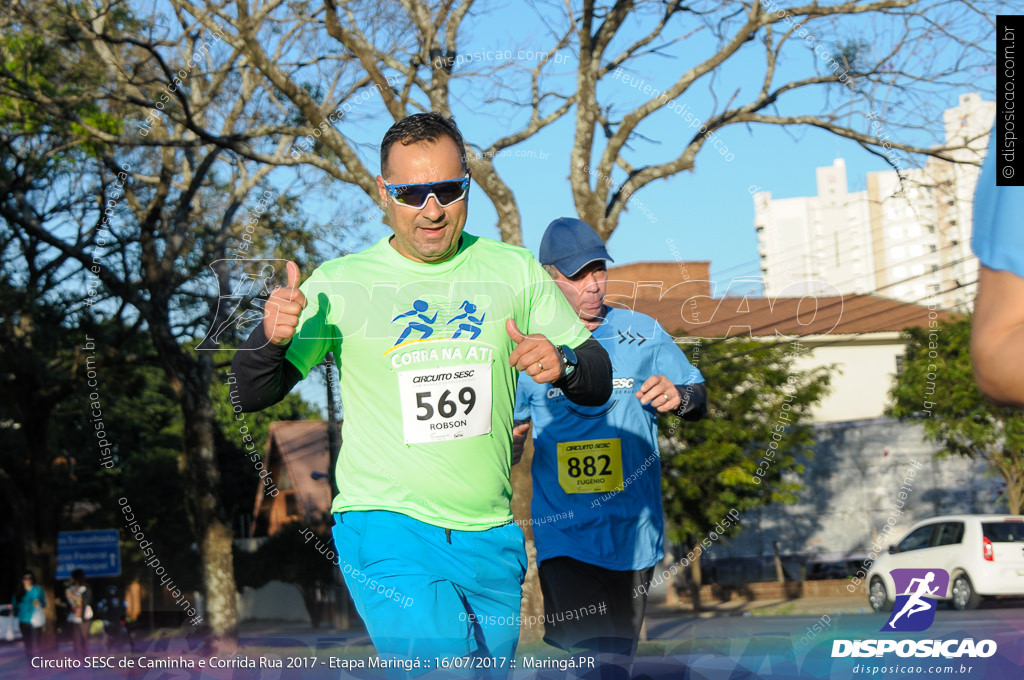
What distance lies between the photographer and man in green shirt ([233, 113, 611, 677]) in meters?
2.97

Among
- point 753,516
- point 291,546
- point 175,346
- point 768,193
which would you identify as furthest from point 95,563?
point 768,193

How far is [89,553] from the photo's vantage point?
22.8m

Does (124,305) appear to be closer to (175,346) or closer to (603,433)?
(175,346)

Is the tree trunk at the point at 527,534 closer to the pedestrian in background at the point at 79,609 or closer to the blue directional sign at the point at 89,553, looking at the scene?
the pedestrian in background at the point at 79,609

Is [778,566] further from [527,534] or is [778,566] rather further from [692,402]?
[692,402]

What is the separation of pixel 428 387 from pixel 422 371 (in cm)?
6

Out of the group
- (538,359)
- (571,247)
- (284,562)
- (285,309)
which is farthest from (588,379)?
(284,562)

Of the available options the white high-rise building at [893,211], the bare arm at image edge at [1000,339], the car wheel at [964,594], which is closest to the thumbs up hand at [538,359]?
the bare arm at image edge at [1000,339]

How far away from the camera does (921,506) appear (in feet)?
75.8

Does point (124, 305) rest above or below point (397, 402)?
above

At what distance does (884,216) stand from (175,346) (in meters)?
9.14

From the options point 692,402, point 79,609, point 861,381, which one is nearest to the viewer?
point 692,402

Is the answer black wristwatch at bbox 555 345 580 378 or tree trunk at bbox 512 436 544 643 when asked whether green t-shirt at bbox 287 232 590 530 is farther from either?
tree trunk at bbox 512 436 544 643

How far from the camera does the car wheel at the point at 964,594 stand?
1224 centimetres
